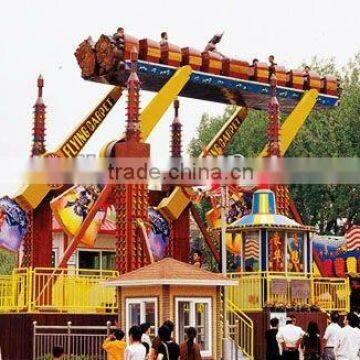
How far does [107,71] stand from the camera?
30.5 metres

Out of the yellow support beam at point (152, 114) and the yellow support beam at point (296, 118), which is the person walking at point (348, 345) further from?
the yellow support beam at point (296, 118)

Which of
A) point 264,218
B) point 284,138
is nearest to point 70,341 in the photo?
point 264,218

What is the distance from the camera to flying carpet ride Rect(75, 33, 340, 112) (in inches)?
1199

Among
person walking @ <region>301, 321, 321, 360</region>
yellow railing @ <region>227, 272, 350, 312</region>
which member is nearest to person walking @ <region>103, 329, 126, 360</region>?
person walking @ <region>301, 321, 321, 360</region>

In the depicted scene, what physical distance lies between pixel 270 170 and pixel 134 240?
22.6 feet

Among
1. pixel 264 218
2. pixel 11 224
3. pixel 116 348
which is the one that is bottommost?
pixel 116 348

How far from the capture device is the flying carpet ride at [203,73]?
30453mm

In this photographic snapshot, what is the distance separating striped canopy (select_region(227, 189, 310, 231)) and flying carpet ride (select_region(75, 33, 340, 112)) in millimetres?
4513

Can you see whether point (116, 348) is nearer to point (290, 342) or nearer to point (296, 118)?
point (290, 342)

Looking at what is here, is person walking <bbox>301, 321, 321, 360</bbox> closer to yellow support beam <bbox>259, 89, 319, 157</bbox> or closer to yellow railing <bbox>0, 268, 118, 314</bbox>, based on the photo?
yellow railing <bbox>0, 268, 118, 314</bbox>

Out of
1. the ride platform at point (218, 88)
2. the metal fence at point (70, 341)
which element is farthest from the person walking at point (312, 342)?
the ride platform at point (218, 88)

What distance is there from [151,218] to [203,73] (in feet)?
17.5

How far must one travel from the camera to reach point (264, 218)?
3023 cm

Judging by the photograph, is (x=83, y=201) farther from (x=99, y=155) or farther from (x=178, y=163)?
(x=178, y=163)
